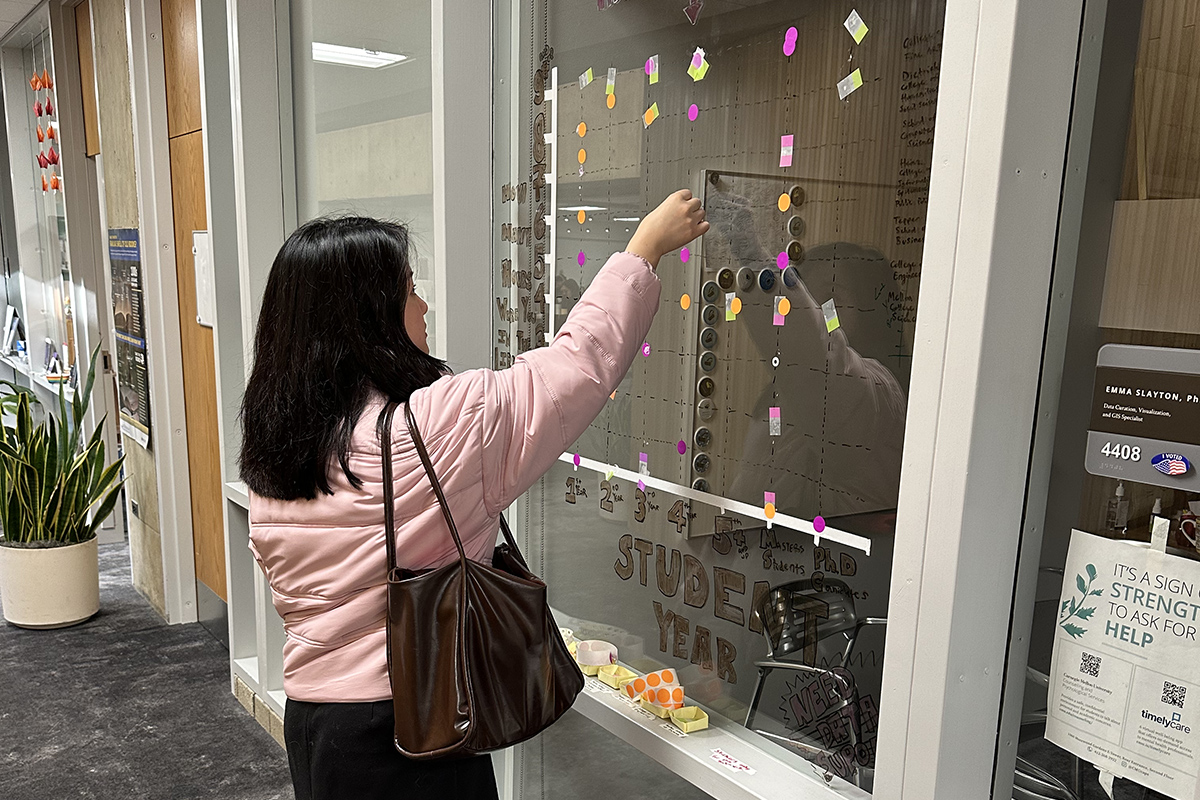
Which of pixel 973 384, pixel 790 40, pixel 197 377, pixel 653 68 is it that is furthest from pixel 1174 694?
pixel 197 377

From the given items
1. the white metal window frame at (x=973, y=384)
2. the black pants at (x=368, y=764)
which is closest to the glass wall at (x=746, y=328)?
the white metal window frame at (x=973, y=384)

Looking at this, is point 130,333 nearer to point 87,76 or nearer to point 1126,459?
point 87,76

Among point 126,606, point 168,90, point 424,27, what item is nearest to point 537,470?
point 424,27

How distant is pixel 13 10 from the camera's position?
550 centimetres

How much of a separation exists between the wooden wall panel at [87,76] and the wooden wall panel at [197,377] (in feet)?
4.60

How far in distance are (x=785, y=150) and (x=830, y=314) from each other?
0.93 feet

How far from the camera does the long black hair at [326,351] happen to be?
→ 4.77 ft

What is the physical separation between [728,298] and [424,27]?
1.29 meters

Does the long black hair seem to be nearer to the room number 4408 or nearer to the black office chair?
the black office chair

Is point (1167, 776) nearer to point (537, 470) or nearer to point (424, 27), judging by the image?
point (537, 470)

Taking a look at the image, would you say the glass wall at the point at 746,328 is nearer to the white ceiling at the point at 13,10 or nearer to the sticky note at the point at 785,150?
the sticky note at the point at 785,150

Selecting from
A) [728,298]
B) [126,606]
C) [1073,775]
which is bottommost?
[126,606]

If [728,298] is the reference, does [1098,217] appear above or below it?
above

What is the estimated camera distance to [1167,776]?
114 cm
